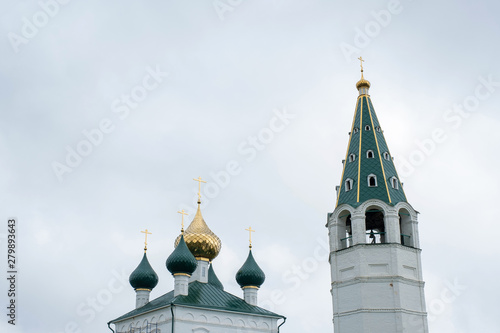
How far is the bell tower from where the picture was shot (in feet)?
63.4

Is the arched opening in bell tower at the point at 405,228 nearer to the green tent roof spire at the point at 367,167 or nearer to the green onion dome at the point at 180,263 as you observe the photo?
the green tent roof spire at the point at 367,167

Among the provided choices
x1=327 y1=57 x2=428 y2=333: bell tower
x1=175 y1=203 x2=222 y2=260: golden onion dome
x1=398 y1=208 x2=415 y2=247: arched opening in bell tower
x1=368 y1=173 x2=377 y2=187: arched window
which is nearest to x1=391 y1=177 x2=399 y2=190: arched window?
x1=327 y1=57 x2=428 y2=333: bell tower

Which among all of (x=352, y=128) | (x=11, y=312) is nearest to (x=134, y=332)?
(x=11, y=312)

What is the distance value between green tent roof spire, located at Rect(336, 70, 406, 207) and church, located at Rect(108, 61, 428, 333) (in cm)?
3

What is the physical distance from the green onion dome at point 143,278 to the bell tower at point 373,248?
6780 millimetres

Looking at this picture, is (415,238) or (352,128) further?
(352,128)

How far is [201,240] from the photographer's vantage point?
23.8 meters

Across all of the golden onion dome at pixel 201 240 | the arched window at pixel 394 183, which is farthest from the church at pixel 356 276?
the golden onion dome at pixel 201 240

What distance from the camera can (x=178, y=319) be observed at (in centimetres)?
1903

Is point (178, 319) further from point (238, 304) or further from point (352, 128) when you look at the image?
point (352, 128)

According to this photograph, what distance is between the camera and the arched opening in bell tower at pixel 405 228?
20891 mm

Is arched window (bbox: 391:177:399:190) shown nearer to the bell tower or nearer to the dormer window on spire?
the bell tower

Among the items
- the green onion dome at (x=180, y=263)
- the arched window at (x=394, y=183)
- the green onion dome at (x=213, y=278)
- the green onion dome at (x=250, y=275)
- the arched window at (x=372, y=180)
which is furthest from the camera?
the green onion dome at (x=213, y=278)

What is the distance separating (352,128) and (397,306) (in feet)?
23.2
